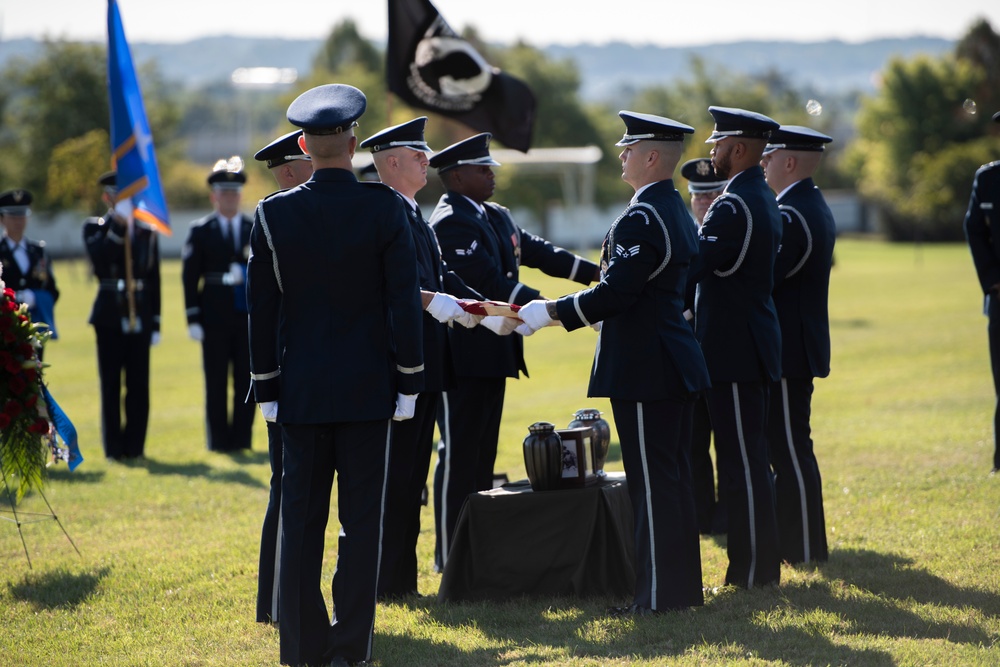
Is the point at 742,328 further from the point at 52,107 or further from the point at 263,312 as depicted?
the point at 52,107

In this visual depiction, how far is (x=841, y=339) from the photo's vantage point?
19.3m

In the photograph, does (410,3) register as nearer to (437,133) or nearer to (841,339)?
(841,339)

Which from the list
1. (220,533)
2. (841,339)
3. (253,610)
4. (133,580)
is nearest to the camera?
(253,610)

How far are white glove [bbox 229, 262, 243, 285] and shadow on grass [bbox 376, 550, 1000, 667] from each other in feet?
17.9

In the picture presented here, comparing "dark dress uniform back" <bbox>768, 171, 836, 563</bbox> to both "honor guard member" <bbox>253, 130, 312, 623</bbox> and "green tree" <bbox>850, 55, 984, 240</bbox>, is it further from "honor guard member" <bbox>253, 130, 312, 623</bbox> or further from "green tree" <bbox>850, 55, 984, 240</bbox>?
"green tree" <bbox>850, 55, 984, 240</bbox>

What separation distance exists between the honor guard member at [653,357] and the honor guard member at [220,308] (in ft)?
19.3

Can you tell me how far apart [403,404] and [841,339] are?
15.7 meters

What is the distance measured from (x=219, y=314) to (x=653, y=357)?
636 cm

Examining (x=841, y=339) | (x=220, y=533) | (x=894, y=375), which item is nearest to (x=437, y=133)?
(x=841, y=339)

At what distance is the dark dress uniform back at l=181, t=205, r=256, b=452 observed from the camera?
1076cm

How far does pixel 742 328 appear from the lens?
586 centimetres

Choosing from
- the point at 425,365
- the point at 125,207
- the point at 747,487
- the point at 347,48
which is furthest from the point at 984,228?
the point at 347,48

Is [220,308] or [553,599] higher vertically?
[220,308]

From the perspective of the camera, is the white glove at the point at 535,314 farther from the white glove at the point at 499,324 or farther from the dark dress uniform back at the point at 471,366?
the dark dress uniform back at the point at 471,366
